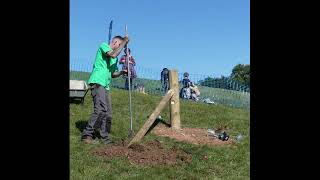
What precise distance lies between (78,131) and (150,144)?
5.21ft

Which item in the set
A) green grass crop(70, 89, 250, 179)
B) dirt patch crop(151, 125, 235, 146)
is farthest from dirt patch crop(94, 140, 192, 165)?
dirt patch crop(151, 125, 235, 146)

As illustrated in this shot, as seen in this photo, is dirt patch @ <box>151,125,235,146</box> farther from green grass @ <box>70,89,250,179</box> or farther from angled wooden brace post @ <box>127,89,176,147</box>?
angled wooden brace post @ <box>127,89,176,147</box>

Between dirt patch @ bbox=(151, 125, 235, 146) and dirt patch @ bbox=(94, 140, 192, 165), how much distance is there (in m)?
0.92

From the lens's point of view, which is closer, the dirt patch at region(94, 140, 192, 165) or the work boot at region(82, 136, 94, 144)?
the dirt patch at region(94, 140, 192, 165)

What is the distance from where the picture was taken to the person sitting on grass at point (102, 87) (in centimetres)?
879

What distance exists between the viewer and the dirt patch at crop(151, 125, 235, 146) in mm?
9461

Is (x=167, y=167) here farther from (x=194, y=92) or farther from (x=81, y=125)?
(x=194, y=92)

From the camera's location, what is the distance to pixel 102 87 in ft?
28.9

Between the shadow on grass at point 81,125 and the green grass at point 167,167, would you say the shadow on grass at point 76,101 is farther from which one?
the shadow on grass at point 81,125

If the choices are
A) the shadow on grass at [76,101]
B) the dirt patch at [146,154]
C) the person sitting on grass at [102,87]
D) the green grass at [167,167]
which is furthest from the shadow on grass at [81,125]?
the shadow on grass at [76,101]

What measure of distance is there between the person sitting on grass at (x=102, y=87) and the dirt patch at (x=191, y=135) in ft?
4.52

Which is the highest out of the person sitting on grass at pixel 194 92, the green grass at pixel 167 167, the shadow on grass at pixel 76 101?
the person sitting on grass at pixel 194 92
